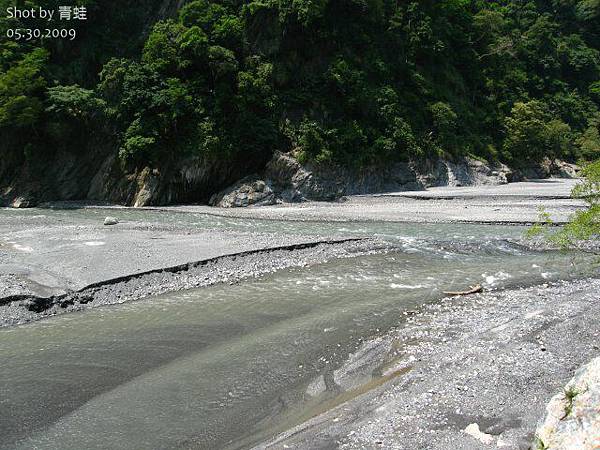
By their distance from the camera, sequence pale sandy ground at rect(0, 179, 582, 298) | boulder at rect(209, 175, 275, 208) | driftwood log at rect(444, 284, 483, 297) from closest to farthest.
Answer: driftwood log at rect(444, 284, 483, 297) < pale sandy ground at rect(0, 179, 582, 298) < boulder at rect(209, 175, 275, 208)

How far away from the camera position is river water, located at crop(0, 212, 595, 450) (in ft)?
21.5

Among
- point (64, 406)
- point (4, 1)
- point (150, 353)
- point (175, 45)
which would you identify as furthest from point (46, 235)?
point (4, 1)

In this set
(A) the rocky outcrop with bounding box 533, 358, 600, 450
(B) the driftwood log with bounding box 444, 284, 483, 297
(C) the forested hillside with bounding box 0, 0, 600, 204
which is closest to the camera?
(A) the rocky outcrop with bounding box 533, 358, 600, 450

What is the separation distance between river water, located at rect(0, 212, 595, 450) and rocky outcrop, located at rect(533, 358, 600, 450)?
3279 mm

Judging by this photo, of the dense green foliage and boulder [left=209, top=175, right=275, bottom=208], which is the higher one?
the dense green foliage

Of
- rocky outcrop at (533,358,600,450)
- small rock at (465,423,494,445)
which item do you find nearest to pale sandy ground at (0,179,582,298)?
small rock at (465,423,494,445)

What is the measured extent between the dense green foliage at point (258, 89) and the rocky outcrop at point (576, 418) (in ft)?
108

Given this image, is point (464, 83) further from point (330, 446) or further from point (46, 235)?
point (330, 446)

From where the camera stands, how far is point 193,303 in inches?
477

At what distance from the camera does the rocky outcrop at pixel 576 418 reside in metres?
3.74

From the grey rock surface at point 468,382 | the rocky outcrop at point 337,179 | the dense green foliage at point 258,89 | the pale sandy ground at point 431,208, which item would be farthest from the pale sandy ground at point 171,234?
the grey rock surface at point 468,382

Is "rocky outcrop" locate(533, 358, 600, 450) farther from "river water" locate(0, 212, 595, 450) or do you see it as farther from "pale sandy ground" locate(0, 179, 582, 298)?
"pale sandy ground" locate(0, 179, 582, 298)

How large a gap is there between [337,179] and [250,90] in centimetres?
1044

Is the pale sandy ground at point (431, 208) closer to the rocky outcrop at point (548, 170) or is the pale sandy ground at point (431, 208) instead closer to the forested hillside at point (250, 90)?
the forested hillside at point (250, 90)
